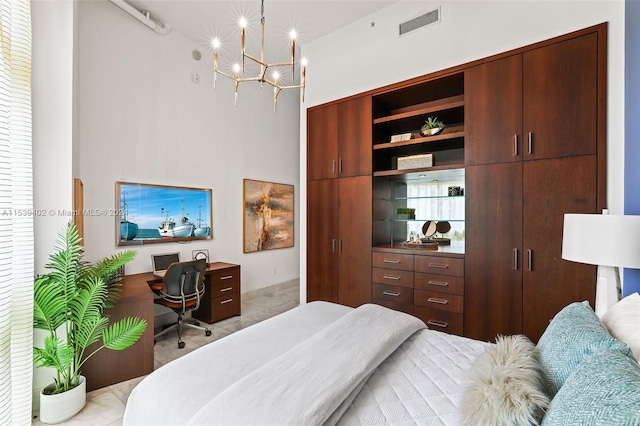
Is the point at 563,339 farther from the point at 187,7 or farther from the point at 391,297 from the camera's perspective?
the point at 187,7

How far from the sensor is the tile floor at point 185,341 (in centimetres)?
200

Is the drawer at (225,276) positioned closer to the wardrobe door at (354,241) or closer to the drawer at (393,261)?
the wardrobe door at (354,241)

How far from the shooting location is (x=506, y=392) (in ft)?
2.95

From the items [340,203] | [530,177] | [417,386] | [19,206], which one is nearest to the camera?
[417,386]

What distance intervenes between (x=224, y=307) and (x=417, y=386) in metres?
3.08

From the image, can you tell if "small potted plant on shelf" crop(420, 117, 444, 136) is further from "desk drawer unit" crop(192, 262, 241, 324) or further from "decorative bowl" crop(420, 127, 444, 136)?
"desk drawer unit" crop(192, 262, 241, 324)

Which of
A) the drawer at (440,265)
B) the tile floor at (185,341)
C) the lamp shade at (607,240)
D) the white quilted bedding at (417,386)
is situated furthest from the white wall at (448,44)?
the white quilted bedding at (417,386)

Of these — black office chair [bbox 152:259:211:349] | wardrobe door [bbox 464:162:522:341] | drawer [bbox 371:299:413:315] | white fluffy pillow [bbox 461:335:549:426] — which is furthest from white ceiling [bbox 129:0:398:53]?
white fluffy pillow [bbox 461:335:549:426]

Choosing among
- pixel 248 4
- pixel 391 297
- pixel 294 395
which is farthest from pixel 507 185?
pixel 248 4

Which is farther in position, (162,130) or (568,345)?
(162,130)

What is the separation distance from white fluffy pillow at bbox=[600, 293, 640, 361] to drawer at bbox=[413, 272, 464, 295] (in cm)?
140

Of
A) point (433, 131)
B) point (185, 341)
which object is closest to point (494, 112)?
point (433, 131)

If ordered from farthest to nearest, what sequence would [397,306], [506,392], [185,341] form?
[185,341] → [397,306] → [506,392]

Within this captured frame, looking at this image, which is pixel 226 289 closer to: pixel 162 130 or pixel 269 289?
pixel 269 289
